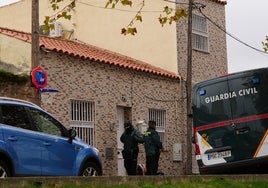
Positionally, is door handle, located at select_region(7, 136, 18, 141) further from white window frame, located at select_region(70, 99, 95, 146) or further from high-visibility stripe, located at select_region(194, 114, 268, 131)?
white window frame, located at select_region(70, 99, 95, 146)

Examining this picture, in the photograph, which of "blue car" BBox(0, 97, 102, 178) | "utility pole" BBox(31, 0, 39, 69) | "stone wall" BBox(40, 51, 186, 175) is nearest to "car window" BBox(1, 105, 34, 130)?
"blue car" BBox(0, 97, 102, 178)

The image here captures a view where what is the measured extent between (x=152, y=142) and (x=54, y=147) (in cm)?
609

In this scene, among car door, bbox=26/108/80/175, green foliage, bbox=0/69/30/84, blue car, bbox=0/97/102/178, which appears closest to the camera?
blue car, bbox=0/97/102/178

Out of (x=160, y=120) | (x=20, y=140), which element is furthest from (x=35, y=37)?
(x=160, y=120)

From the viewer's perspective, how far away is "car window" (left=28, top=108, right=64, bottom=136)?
10.7 metres

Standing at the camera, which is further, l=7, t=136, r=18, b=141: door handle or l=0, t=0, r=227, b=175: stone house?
l=0, t=0, r=227, b=175: stone house

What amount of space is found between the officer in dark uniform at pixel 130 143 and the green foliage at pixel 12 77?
9.83 ft

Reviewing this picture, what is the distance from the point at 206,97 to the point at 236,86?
0.79m

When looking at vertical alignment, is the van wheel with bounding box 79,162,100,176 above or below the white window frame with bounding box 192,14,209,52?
below

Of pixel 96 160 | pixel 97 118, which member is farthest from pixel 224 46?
pixel 96 160

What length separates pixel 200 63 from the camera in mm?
25125

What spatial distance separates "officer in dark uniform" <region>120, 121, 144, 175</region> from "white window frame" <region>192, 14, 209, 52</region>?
892 cm

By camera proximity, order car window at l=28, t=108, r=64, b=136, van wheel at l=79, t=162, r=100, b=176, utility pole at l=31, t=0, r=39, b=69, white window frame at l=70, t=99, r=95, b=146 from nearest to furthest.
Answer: car window at l=28, t=108, r=64, b=136
van wheel at l=79, t=162, r=100, b=176
utility pole at l=31, t=0, r=39, b=69
white window frame at l=70, t=99, r=95, b=146

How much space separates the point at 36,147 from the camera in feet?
33.7
